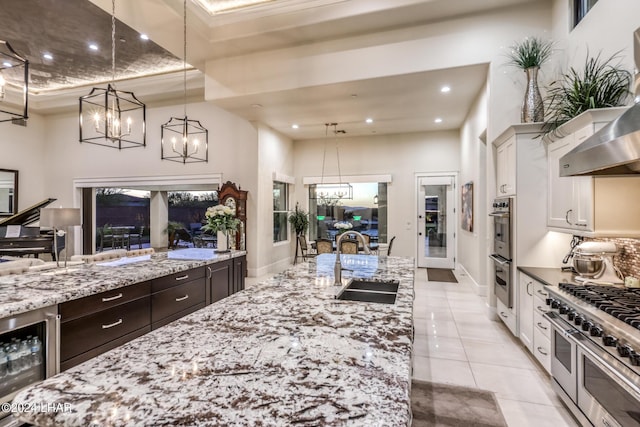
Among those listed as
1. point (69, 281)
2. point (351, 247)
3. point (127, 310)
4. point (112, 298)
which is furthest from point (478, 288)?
point (69, 281)

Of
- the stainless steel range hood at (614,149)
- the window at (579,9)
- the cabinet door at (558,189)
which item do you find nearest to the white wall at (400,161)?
the window at (579,9)

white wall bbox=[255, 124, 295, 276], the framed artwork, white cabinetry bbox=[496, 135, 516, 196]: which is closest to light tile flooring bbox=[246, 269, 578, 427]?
white cabinetry bbox=[496, 135, 516, 196]

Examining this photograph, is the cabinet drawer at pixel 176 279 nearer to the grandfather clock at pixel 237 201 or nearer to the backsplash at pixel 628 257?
the grandfather clock at pixel 237 201

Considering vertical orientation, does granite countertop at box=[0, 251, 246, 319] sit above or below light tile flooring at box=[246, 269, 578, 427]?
above

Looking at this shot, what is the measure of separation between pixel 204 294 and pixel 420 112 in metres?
5.11

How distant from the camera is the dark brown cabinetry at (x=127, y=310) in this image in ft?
7.09

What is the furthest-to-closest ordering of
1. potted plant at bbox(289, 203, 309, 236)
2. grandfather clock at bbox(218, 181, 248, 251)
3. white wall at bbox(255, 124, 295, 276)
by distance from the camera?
potted plant at bbox(289, 203, 309, 236) → white wall at bbox(255, 124, 295, 276) → grandfather clock at bbox(218, 181, 248, 251)

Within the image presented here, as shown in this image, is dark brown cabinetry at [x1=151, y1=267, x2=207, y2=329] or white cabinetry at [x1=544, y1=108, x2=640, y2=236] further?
dark brown cabinetry at [x1=151, y1=267, x2=207, y2=329]

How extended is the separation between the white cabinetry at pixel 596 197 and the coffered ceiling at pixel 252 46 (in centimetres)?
206

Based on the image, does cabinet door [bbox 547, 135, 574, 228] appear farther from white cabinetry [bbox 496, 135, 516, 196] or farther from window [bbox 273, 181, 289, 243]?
window [bbox 273, 181, 289, 243]

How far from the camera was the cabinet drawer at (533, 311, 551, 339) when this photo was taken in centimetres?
255

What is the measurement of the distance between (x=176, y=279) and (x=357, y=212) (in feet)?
19.7

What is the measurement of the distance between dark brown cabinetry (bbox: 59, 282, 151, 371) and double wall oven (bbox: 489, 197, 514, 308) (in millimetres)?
3688

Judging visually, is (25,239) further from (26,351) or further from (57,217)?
(26,351)
